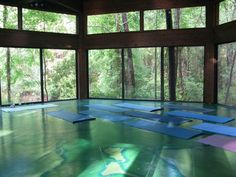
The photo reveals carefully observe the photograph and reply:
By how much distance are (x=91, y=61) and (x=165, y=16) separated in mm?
3485

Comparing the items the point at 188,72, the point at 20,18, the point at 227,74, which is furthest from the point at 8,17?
the point at 227,74

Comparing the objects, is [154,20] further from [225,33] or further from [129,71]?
[225,33]

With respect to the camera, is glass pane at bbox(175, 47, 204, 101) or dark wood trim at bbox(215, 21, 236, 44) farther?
glass pane at bbox(175, 47, 204, 101)

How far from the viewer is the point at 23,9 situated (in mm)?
9641

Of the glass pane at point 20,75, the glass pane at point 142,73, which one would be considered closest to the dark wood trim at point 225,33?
the glass pane at point 142,73

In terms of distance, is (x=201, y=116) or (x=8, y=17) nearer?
(x=201, y=116)

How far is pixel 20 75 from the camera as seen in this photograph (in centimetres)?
977

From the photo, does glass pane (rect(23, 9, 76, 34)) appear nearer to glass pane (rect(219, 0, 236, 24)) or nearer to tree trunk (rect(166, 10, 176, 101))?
tree trunk (rect(166, 10, 176, 101))

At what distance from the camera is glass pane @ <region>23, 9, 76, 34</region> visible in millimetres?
9781

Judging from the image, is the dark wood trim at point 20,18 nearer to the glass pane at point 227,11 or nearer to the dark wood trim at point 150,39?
the dark wood trim at point 150,39

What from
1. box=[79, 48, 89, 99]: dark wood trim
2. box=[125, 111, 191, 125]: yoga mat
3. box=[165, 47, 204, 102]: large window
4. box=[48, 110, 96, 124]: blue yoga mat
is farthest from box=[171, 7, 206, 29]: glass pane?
box=[48, 110, 96, 124]: blue yoga mat

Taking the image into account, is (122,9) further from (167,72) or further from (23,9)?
(23,9)

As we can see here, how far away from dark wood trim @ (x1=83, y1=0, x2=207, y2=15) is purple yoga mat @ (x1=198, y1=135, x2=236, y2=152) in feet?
19.2

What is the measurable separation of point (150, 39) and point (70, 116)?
178 inches
